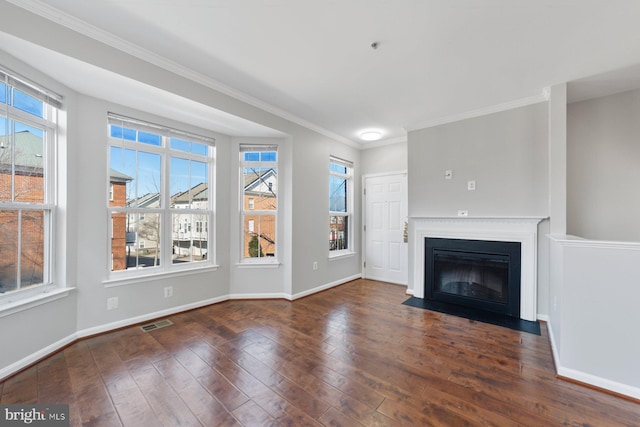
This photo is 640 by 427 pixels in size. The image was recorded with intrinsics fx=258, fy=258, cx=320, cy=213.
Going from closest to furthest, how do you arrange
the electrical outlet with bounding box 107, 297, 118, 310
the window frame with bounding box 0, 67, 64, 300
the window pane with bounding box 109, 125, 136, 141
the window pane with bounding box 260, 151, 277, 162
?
the window frame with bounding box 0, 67, 64, 300, the electrical outlet with bounding box 107, 297, 118, 310, the window pane with bounding box 109, 125, 136, 141, the window pane with bounding box 260, 151, 277, 162

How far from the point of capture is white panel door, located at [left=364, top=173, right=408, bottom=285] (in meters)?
4.73

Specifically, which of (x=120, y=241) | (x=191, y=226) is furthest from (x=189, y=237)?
(x=120, y=241)

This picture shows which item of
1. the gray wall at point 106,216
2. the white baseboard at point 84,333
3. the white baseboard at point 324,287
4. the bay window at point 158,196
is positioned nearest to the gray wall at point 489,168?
the gray wall at point 106,216

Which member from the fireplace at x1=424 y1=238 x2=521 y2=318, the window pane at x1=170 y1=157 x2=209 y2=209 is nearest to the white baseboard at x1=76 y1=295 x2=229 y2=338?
the window pane at x1=170 y1=157 x2=209 y2=209

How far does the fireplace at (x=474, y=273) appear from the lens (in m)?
3.24

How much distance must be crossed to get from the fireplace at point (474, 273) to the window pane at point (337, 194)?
5.58 feet

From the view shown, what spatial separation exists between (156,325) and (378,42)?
3625mm

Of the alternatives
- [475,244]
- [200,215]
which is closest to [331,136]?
[200,215]

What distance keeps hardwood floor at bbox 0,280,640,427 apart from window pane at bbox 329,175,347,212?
92.6 inches

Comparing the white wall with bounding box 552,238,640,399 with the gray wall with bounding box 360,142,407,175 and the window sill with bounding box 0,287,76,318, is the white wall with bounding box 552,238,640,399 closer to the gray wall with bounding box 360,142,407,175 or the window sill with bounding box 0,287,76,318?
the gray wall with bounding box 360,142,407,175

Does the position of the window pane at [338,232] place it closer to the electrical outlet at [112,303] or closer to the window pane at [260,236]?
the window pane at [260,236]

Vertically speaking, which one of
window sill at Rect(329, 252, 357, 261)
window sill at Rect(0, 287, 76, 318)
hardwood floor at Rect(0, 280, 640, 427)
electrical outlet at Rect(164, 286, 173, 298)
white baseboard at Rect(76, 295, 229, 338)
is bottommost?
hardwood floor at Rect(0, 280, 640, 427)

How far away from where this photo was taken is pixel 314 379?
1961 millimetres

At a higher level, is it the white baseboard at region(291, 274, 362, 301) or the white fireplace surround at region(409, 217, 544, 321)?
→ the white fireplace surround at region(409, 217, 544, 321)
